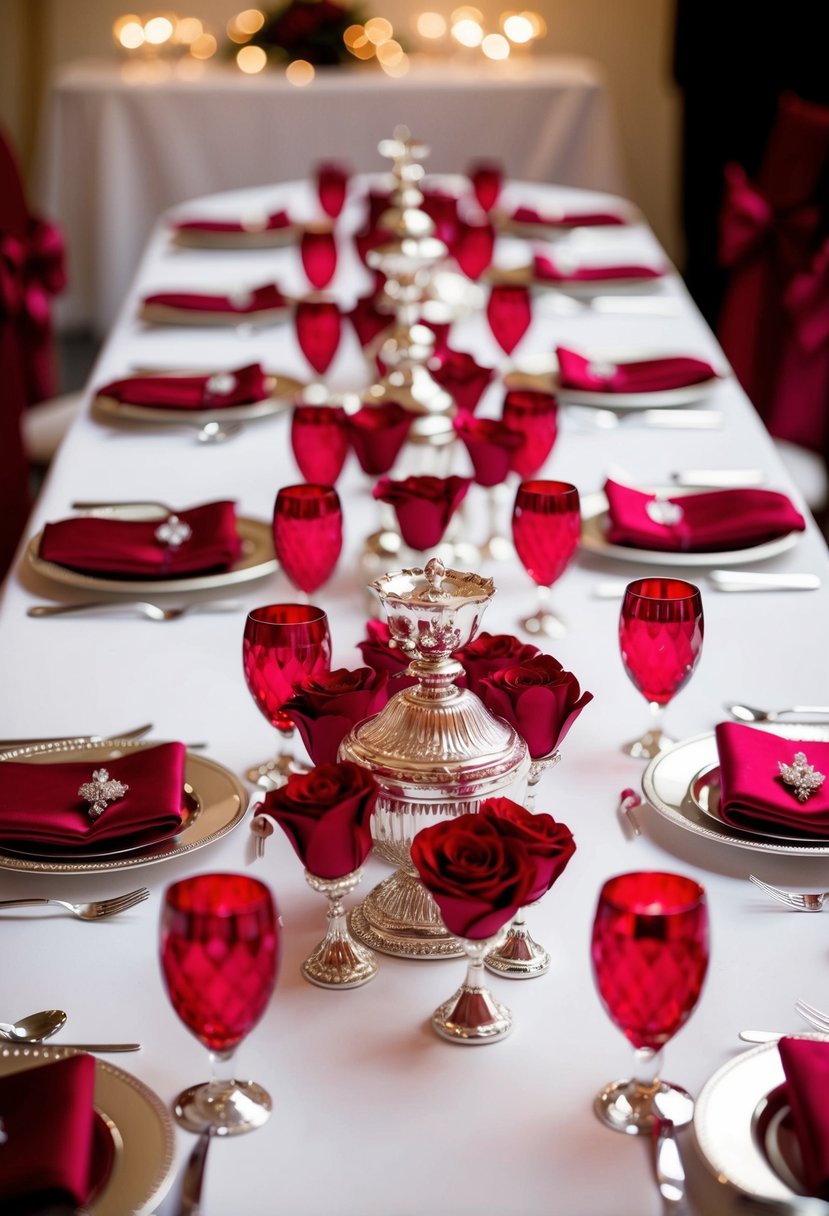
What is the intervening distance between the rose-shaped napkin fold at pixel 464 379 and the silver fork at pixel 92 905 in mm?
987

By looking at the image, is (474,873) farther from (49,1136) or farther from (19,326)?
(19,326)

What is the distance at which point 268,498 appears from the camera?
189 cm

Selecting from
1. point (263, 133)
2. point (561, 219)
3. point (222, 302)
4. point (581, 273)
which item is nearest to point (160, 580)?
point (222, 302)

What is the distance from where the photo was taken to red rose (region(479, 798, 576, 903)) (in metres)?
0.84

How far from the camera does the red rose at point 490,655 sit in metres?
1.08

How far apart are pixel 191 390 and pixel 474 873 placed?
148 centimetres

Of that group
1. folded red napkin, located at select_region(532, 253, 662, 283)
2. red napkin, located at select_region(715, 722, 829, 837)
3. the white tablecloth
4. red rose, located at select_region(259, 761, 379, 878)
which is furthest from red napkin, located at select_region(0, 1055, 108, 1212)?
the white tablecloth

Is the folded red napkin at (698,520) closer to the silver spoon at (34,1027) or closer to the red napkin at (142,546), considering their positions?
the red napkin at (142,546)

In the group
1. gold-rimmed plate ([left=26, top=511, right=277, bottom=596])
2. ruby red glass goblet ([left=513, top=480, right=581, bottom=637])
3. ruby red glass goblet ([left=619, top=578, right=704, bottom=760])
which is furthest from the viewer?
gold-rimmed plate ([left=26, top=511, right=277, bottom=596])

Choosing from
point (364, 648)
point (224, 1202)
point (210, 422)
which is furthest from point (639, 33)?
point (224, 1202)

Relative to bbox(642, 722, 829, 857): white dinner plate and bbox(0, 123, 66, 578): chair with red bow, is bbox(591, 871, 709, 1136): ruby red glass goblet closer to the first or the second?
bbox(642, 722, 829, 857): white dinner plate

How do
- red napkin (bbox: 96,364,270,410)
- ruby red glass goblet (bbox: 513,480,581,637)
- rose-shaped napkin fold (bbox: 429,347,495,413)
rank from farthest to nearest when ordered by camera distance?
red napkin (bbox: 96,364,270,410) < rose-shaped napkin fold (bbox: 429,347,495,413) < ruby red glass goblet (bbox: 513,480,581,637)

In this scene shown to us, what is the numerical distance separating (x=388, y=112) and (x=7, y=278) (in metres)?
2.87

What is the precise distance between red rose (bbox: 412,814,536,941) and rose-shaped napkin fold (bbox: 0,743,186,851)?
12.2 inches
